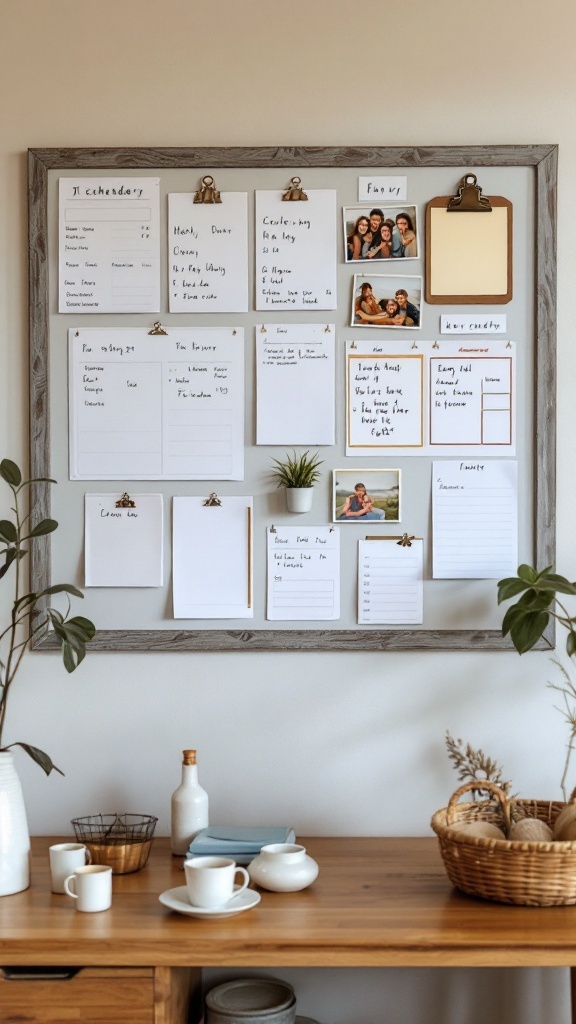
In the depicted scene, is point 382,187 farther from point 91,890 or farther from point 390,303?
point 91,890

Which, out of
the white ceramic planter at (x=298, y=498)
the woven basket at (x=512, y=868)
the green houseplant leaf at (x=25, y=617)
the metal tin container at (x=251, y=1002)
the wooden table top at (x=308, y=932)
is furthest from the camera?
the white ceramic planter at (x=298, y=498)

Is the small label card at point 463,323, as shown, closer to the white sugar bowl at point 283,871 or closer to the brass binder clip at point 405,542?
the brass binder clip at point 405,542

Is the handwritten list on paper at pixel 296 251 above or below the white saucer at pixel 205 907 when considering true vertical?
above

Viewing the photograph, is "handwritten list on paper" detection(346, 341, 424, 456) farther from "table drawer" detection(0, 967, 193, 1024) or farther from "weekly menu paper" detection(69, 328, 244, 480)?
"table drawer" detection(0, 967, 193, 1024)

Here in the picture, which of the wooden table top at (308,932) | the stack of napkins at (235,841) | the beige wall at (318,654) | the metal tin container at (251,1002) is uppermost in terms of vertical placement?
the beige wall at (318,654)

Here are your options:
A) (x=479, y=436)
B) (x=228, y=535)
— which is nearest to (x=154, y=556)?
(x=228, y=535)

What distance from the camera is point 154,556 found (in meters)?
2.00

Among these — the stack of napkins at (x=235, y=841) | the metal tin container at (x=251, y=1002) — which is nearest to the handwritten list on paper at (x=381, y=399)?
the stack of napkins at (x=235, y=841)

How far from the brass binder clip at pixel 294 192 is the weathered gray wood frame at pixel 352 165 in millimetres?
36

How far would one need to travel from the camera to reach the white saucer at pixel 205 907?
1.49m

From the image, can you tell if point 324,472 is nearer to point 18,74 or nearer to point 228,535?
point 228,535

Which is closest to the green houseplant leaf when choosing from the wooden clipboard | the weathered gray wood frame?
the weathered gray wood frame

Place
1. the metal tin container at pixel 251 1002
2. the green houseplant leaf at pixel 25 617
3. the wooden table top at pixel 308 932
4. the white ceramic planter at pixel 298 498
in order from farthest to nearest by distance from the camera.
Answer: the white ceramic planter at pixel 298 498, the green houseplant leaf at pixel 25 617, the metal tin container at pixel 251 1002, the wooden table top at pixel 308 932

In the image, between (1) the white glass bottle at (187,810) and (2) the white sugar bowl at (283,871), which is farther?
(1) the white glass bottle at (187,810)
